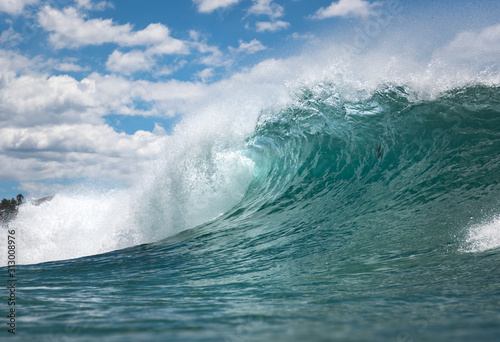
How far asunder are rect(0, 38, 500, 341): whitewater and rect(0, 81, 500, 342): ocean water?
34 millimetres

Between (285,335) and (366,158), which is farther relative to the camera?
(366,158)

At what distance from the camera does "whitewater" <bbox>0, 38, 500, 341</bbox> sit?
3.04 metres

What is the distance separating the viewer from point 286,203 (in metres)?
10.3

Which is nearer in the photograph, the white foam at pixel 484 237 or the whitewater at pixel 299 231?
the whitewater at pixel 299 231

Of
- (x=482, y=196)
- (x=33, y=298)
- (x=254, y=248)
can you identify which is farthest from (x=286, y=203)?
(x=33, y=298)

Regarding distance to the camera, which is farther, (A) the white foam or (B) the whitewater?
(A) the white foam

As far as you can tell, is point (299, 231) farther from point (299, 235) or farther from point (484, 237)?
point (484, 237)

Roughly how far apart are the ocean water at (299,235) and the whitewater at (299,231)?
34 millimetres

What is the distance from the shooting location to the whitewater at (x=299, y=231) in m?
3.04

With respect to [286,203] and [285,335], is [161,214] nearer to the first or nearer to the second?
[286,203]

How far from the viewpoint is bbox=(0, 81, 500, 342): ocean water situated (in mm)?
3002

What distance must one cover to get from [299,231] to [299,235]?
271mm

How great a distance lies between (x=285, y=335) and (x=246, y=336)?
252 millimetres

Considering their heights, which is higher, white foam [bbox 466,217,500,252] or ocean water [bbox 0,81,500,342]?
ocean water [bbox 0,81,500,342]
